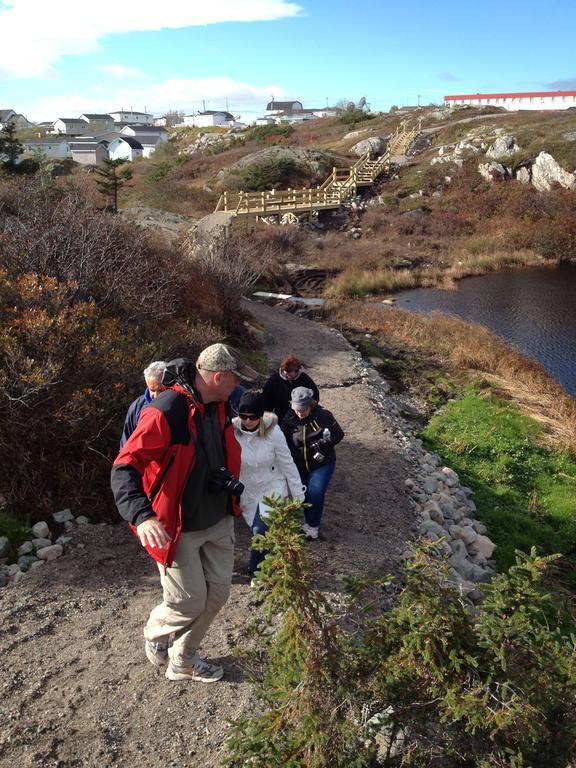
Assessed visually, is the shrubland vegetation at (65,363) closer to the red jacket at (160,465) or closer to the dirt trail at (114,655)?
the dirt trail at (114,655)

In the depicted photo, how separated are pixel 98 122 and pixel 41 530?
11367 centimetres

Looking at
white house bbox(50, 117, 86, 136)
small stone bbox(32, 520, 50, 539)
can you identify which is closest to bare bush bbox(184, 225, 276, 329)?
small stone bbox(32, 520, 50, 539)

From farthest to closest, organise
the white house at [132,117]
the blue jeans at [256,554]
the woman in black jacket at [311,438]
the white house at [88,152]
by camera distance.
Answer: the white house at [132,117]
the white house at [88,152]
the woman in black jacket at [311,438]
the blue jeans at [256,554]

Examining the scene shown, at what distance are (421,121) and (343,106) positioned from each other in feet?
266

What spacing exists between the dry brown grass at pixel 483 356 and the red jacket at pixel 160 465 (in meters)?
8.61

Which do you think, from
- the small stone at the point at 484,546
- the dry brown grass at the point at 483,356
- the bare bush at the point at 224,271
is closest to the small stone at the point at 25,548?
the small stone at the point at 484,546

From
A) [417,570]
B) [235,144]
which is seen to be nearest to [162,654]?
[417,570]

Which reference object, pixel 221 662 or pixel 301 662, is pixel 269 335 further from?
pixel 301 662

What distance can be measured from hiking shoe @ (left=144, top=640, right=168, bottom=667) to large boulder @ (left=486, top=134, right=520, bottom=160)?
1527 inches

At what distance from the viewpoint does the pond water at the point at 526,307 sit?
622 inches

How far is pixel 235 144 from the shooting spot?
5259 centimetres

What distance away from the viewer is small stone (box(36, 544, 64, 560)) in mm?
4898

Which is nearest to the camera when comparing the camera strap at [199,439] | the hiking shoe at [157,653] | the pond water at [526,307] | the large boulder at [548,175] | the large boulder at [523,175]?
the camera strap at [199,439]

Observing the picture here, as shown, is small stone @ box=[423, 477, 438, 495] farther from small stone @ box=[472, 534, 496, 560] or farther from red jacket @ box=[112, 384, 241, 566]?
red jacket @ box=[112, 384, 241, 566]
